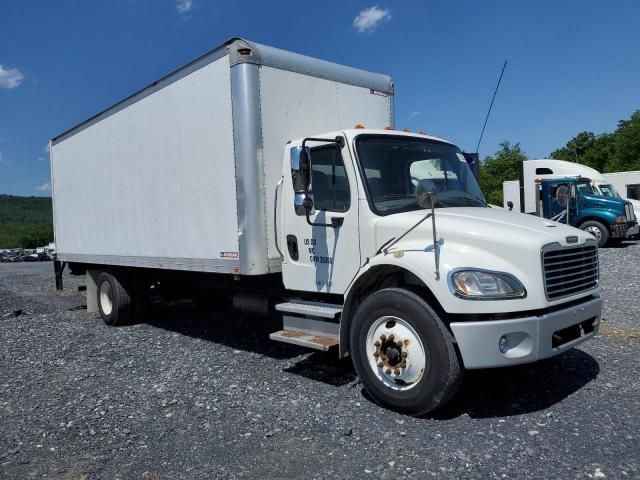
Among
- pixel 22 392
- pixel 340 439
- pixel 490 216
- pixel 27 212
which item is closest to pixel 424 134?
pixel 490 216

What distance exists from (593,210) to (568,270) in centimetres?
1452

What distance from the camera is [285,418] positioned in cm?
464

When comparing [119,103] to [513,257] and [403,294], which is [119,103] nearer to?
[403,294]

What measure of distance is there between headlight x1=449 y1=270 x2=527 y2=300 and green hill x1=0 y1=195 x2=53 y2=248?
74.1 m

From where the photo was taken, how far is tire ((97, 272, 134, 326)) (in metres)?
8.97

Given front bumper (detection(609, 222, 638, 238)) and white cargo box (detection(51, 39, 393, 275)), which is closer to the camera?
white cargo box (detection(51, 39, 393, 275))

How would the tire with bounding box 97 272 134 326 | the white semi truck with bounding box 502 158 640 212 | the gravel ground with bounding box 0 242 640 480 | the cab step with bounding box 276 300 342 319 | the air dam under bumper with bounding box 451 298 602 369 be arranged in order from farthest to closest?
the white semi truck with bounding box 502 158 640 212 → the tire with bounding box 97 272 134 326 → the cab step with bounding box 276 300 342 319 → the air dam under bumper with bounding box 451 298 602 369 → the gravel ground with bounding box 0 242 640 480

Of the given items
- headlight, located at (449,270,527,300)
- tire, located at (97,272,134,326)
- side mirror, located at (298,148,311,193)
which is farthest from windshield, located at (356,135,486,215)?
tire, located at (97,272,134,326)

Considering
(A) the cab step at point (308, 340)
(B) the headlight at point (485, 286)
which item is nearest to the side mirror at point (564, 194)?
(B) the headlight at point (485, 286)

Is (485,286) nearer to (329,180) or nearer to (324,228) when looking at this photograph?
(324,228)

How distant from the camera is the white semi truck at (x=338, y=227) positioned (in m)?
4.20

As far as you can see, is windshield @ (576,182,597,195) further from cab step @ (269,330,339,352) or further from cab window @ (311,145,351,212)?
cab step @ (269,330,339,352)

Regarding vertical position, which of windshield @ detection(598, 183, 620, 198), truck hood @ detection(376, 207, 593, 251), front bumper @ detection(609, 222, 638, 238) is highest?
windshield @ detection(598, 183, 620, 198)

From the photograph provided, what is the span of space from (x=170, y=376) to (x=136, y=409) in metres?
1.00
